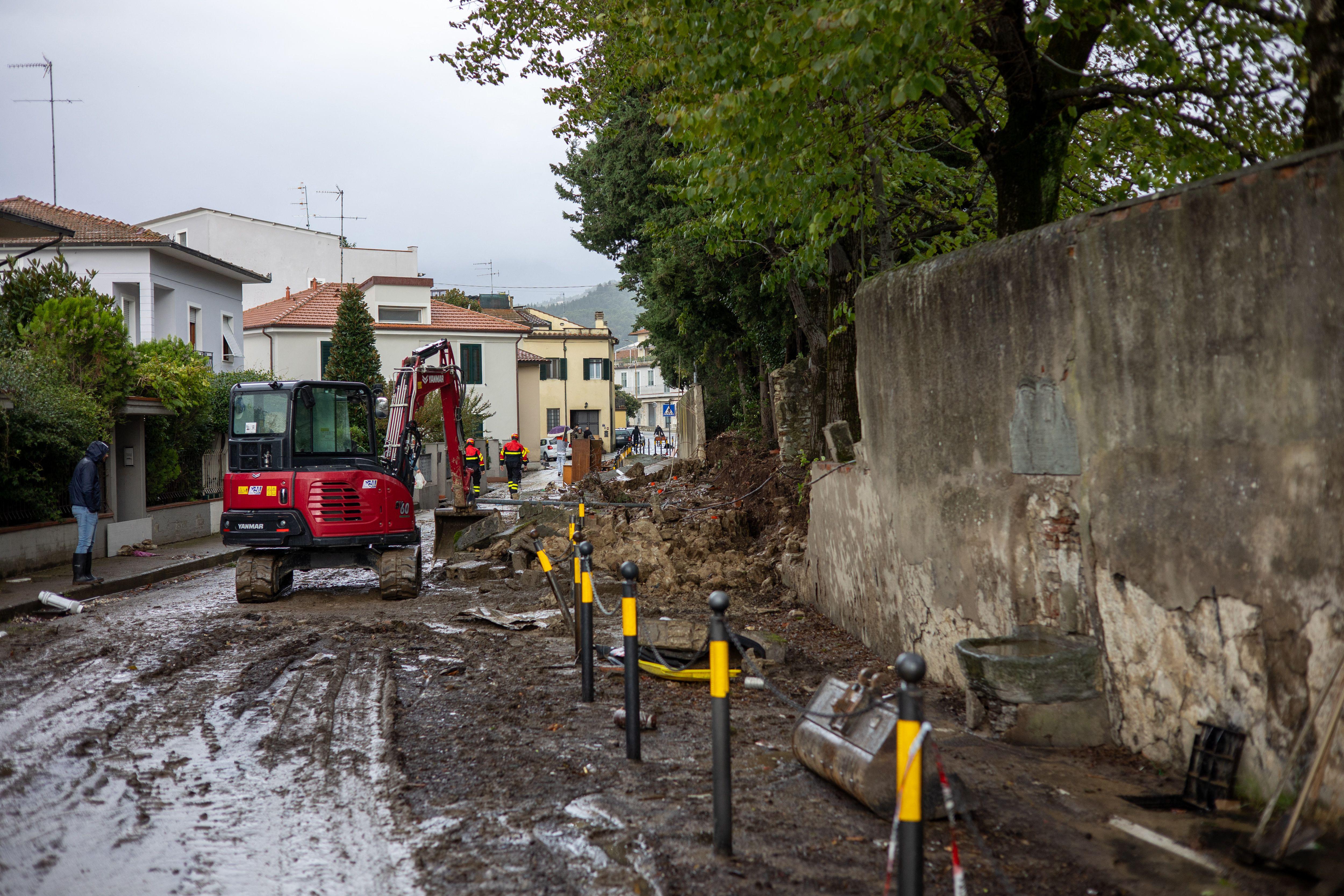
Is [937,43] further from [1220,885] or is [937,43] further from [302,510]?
[302,510]

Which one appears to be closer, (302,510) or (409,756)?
(409,756)

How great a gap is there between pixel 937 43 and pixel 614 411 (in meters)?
62.6

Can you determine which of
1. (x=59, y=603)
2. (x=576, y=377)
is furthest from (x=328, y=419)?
(x=576, y=377)

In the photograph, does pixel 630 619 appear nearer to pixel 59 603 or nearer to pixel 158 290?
pixel 59 603

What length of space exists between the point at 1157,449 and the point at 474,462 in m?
23.4

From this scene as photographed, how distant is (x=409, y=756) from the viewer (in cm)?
583

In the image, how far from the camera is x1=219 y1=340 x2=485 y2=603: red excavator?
12336 millimetres

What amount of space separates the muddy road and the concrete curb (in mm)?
3611

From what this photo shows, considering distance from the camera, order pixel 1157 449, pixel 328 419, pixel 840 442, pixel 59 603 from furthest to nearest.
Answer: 1. pixel 328 419
2. pixel 59 603
3. pixel 840 442
4. pixel 1157 449

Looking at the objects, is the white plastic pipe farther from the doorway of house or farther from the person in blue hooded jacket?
the doorway of house

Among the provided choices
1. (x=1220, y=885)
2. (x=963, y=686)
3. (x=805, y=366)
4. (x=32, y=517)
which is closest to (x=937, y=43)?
(x=963, y=686)

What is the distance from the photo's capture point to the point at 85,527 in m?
13.3

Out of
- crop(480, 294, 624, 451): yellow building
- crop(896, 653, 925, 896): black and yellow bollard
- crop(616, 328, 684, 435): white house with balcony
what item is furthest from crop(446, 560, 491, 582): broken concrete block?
crop(616, 328, 684, 435): white house with balcony

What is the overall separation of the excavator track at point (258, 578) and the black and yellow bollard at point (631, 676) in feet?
27.0
